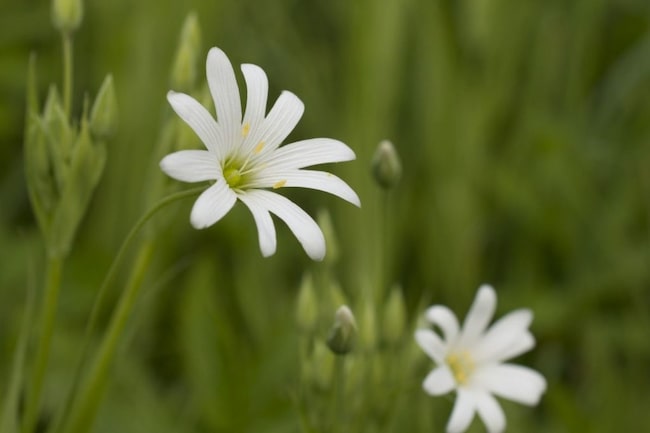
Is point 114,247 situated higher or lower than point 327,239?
lower

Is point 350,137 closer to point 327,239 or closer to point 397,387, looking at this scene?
point 327,239

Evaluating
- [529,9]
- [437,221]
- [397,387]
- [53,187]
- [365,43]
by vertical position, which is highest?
[529,9]

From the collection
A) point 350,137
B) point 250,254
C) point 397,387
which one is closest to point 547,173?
point 350,137

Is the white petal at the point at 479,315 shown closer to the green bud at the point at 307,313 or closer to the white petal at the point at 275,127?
the green bud at the point at 307,313

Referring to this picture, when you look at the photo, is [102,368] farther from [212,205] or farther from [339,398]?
[212,205]

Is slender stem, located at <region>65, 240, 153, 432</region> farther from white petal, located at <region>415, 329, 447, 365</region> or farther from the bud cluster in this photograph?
white petal, located at <region>415, 329, 447, 365</region>

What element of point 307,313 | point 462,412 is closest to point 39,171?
point 307,313
